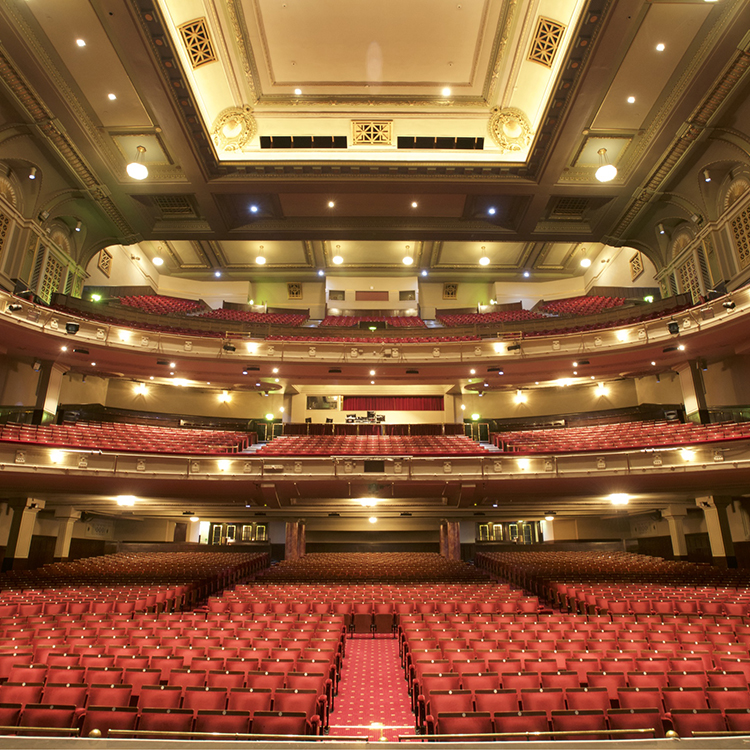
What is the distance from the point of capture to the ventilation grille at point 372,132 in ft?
43.5

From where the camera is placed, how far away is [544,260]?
19.6m

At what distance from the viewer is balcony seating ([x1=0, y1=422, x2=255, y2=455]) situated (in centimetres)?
1074

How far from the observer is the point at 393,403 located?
1778 cm

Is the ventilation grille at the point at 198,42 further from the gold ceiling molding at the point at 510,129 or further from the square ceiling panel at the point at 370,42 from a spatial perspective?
the gold ceiling molding at the point at 510,129

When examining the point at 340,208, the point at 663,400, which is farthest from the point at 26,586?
the point at 663,400

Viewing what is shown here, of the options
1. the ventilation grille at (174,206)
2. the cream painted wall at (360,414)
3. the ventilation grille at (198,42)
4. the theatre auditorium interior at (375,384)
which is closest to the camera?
the theatre auditorium interior at (375,384)

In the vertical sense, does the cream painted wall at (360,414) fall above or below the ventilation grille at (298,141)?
below

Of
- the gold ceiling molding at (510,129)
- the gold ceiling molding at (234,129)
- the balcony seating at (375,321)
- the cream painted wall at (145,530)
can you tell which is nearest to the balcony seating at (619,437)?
the balcony seating at (375,321)

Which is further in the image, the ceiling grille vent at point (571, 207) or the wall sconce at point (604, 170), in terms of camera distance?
the ceiling grille vent at point (571, 207)

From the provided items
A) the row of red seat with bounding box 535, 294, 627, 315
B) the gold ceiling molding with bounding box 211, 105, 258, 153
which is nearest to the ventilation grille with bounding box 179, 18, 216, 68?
the gold ceiling molding with bounding box 211, 105, 258, 153

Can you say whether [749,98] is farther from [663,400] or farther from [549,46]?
[663,400]

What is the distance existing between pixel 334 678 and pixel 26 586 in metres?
7.05

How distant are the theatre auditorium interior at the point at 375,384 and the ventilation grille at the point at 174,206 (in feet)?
0.49

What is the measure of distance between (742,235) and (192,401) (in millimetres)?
16805
